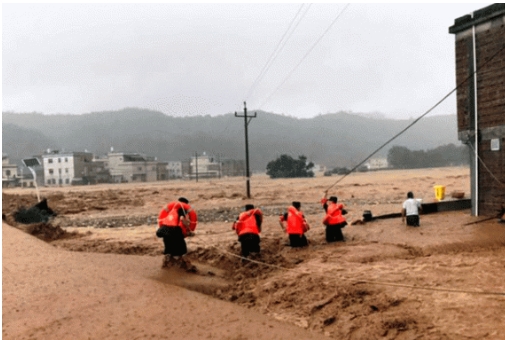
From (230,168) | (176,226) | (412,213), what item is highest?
(230,168)

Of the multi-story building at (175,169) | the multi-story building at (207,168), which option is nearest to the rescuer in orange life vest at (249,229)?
the multi-story building at (207,168)

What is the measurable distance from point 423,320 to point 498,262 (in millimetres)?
3918

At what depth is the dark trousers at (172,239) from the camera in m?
8.54

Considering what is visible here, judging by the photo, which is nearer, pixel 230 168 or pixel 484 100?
pixel 484 100

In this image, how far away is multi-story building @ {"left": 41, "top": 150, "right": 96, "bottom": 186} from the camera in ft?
283

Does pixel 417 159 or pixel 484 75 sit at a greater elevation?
pixel 484 75

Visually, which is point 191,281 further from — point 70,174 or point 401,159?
point 401,159

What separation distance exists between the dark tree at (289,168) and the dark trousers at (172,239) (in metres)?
74.3

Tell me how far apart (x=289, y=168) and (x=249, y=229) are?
242 ft

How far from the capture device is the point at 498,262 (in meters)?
8.12

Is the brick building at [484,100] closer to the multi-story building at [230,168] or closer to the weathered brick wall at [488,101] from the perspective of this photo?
the weathered brick wall at [488,101]

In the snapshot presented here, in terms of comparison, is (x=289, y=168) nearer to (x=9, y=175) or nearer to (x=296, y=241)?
(x=9, y=175)

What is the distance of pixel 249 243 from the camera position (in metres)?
9.65

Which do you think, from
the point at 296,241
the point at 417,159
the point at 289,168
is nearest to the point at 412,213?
the point at 296,241
